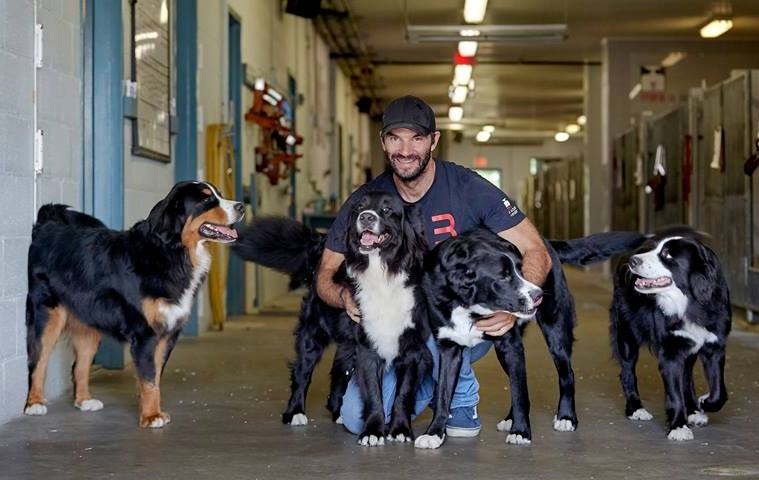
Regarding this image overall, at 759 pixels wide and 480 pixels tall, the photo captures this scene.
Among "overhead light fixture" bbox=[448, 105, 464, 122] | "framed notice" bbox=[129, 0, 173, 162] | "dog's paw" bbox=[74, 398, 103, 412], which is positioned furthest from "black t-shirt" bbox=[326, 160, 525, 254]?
"overhead light fixture" bbox=[448, 105, 464, 122]

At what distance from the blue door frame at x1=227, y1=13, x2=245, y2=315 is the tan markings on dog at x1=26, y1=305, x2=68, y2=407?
4.81 metres

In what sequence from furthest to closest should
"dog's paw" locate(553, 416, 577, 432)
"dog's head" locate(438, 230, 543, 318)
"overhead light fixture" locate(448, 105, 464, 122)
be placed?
"overhead light fixture" locate(448, 105, 464, 122), "dog's paw" locate(553, 416, 577, 432), "dog's head" locate(438, 230, 543, 318)

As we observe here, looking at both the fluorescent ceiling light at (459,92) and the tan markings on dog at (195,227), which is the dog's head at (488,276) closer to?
the tan markings on dog at (195,227)

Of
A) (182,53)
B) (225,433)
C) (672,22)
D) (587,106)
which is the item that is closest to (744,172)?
(182,53)

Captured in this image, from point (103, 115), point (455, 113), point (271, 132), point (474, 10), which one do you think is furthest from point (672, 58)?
point (103, 115)

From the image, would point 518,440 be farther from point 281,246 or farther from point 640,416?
point 281,246

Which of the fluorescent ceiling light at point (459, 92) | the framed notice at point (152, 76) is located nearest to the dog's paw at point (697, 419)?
the framed notice at point (152, 76)

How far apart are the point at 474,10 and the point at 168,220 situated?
31.3ft

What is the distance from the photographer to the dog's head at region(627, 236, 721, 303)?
4.14m

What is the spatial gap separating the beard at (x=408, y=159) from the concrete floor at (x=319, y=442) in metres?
0.90

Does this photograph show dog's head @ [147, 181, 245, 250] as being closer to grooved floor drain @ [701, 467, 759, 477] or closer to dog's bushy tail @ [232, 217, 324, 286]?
dog's bushy tail @ [232, 217, 324, 286]

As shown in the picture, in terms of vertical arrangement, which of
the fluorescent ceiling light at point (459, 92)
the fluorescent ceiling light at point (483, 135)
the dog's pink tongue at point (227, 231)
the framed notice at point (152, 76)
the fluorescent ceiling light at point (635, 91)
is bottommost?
the dog's pink tongue at point (227, 231)

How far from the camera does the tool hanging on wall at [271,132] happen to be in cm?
992

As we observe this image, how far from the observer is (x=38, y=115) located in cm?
466
